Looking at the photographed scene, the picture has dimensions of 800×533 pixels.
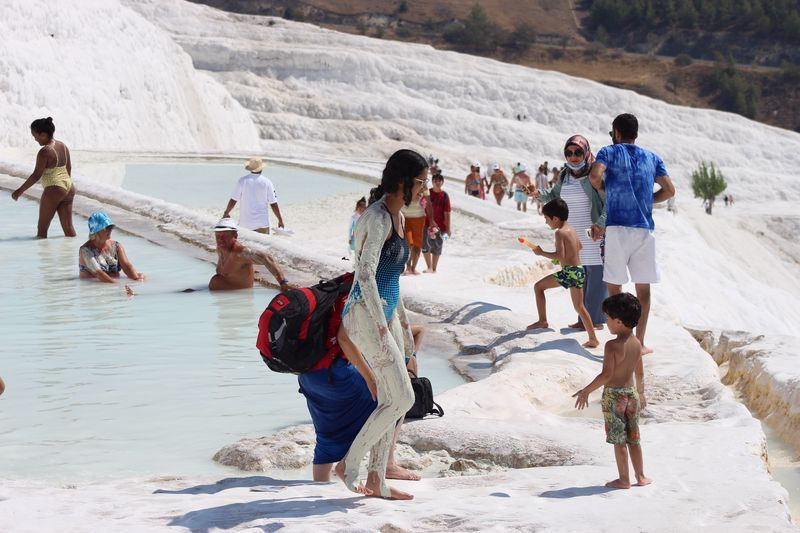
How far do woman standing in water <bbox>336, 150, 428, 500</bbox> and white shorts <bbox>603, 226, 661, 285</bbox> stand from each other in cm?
279

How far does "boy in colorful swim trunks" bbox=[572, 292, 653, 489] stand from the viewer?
429 cm

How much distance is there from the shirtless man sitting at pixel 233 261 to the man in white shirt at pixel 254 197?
1.60 metres

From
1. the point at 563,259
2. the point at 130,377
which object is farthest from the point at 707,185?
Result: the point at 130,377

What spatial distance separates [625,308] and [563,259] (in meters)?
2.75

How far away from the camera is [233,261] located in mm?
8820

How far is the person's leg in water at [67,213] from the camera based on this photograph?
11141mm

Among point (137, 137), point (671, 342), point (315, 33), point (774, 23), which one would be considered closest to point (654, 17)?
point (774, 23)

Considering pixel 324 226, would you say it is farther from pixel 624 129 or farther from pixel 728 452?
pixel 728 452

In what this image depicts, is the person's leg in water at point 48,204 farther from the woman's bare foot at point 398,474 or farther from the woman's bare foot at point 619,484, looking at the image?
the woman's bare foot at point 619,484

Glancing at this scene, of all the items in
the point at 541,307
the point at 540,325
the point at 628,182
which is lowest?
the point at 540,325

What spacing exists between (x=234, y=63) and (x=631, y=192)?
159 feet

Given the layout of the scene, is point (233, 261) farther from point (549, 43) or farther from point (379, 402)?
point (549, 43)

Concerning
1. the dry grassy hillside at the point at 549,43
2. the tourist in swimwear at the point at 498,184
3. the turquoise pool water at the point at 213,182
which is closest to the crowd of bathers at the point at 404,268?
the turquoise pool water at the point at 213,182

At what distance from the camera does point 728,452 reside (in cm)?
472
